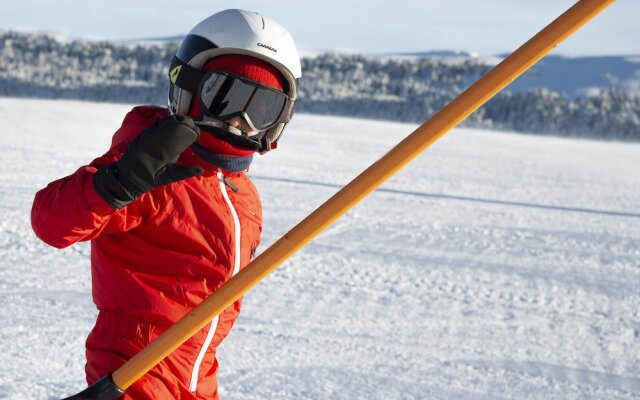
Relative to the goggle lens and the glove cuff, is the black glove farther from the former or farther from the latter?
the goggle lens

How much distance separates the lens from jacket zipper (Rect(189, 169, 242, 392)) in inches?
73.2

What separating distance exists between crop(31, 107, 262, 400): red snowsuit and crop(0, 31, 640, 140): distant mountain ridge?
23.0 m

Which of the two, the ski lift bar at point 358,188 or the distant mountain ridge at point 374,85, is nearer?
the ski lift bar at point 358,188

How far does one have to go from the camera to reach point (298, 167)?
10.3 m

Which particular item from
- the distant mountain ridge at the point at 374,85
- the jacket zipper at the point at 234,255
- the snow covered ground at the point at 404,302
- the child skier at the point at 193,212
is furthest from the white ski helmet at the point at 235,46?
the distant mountain ridge at the point at 374,85

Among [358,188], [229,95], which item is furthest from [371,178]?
[229,95]

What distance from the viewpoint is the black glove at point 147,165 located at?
4.99ft

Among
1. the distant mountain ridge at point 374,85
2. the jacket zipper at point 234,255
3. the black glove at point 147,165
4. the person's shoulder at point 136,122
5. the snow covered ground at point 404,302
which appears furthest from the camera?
the distant mountain ridge at point 374,85

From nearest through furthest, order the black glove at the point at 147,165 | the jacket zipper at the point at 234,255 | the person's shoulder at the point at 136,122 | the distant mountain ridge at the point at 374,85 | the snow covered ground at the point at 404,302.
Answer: the black glove at the point at 147,165 → the person's shoulder at the point at 136,122 → the jacket zipper at the point at 234,255 → the snow covered ground at the point at 404,302 → the distant mountain ridge at the point at 374,85

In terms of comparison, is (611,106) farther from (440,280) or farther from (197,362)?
(197,362)

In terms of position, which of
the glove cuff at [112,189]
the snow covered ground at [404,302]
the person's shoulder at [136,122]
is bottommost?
the snow covered ground at [404,302]

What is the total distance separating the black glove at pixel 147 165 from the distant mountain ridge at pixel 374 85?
23.2 metres

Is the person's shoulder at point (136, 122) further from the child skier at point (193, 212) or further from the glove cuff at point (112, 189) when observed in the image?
the glove cuff at point (112, 189)

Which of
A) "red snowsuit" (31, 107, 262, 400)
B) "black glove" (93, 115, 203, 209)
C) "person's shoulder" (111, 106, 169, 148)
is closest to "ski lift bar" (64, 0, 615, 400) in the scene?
"red snowsuit" (31, 107, 262, 400)
